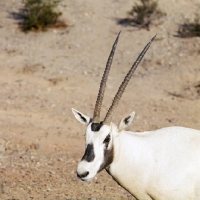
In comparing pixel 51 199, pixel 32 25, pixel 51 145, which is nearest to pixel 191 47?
pixel 32 25

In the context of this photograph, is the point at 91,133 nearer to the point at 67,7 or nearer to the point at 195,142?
the point at 195,142

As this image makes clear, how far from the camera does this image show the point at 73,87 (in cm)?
1366

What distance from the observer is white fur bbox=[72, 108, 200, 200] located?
17.4ft

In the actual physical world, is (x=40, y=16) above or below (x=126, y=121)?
below

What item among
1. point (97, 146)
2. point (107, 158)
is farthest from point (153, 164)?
point (97, 146)

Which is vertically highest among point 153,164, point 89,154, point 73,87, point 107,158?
point 89,154

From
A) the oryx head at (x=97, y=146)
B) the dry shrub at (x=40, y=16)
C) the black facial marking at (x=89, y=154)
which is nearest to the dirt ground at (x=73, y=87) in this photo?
the dry shrub at (x=40, y=16)

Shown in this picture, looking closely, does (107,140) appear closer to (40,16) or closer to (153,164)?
(153,164)

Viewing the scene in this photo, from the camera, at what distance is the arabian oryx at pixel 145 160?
5.24 m

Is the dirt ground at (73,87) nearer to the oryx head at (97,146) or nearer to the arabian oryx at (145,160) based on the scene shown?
the arabian oryx at (145,160)

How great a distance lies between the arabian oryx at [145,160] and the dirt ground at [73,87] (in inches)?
81.4

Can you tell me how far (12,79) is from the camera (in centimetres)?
1404

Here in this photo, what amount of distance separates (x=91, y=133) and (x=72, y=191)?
2.66m

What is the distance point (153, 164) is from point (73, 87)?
27.4 ft
